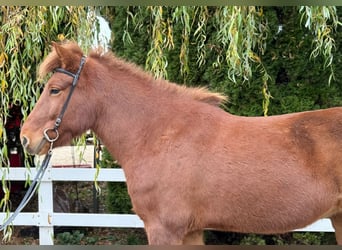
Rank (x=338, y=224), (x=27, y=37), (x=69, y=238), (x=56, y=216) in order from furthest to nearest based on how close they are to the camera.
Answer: (x=69, y=238)
(x=56, y=216)
(x=27, y=37)
(x=338, y=224)

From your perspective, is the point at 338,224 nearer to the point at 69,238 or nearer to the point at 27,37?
the point at 27,37

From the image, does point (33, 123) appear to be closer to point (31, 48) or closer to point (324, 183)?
point (31, 48)

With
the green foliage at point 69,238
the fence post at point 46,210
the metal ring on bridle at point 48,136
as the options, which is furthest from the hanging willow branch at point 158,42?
the green foliage at point 69,238

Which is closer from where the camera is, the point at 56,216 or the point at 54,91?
the point at 54,91

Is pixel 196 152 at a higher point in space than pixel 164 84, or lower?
lower

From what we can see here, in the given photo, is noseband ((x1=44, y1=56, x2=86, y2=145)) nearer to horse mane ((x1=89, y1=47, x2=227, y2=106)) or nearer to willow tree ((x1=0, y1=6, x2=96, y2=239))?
horse mane ((x1=89, y1=47, x2=227, y2=106))

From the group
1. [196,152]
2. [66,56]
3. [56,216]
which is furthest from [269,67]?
[56,216]

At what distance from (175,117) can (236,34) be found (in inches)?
31.9

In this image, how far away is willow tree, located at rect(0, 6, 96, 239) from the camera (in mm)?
3203

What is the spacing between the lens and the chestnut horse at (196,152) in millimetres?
2480

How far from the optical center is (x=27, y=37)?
3264mm

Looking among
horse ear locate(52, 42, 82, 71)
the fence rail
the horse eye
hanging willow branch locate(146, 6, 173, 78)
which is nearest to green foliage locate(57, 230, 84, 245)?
the fence rail

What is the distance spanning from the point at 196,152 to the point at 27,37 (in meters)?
1.71

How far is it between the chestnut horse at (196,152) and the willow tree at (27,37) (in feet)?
2.31
